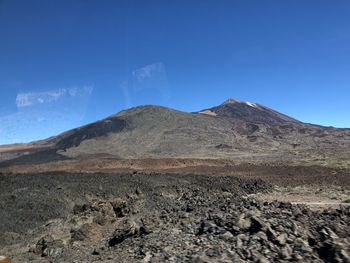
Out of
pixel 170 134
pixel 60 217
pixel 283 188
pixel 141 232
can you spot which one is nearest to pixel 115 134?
pixel 170 134

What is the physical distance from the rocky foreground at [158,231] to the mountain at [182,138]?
2197 inches

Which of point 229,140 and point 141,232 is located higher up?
point 229,140

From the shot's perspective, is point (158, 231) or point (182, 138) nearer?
point (158, 231)

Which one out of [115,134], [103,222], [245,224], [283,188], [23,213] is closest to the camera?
[245,224]

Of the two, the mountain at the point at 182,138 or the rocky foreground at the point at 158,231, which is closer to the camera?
the rocky foreground at the point at 158,231

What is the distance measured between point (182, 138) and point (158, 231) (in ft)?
266

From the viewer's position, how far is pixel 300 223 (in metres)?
13.7

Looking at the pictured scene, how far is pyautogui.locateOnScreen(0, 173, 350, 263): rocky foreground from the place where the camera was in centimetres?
1170

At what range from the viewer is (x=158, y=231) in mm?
14469

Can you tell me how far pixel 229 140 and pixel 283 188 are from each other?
64260 mm

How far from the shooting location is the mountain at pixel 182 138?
3334 inches

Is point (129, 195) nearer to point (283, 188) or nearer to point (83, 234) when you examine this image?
point (83, 234)

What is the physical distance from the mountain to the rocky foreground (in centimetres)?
5580

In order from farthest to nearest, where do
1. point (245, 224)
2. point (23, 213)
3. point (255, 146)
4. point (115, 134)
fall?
point (115, 134) → point (255, 146) → point (23, 213) → point (245, 224)
